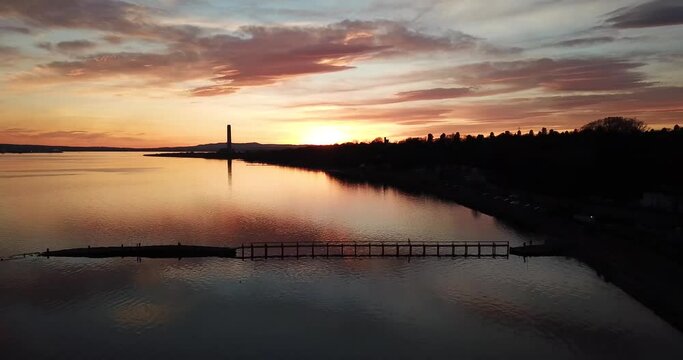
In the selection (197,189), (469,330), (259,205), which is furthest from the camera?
(197,189)

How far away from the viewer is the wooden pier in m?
41.1

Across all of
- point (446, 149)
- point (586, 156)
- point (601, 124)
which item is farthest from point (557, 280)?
point (601, 124)

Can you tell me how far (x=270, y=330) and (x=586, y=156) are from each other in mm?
51618

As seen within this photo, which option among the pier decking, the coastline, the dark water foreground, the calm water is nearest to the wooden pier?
the pier decking

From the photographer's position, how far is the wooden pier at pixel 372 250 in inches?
1619

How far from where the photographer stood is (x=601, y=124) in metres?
124

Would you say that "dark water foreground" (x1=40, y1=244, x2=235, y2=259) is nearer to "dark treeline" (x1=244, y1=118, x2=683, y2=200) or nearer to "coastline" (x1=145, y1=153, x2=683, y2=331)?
"coastline" (x1=145, y1=153, x2=683, y2=331)

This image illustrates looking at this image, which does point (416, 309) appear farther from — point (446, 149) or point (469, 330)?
point (446, 149)

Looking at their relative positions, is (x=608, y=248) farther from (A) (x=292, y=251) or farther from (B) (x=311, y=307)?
(A) (x=292, y=251)

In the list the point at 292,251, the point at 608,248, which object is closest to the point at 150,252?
the point at 292,251

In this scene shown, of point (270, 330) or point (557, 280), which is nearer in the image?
point (270, 330)

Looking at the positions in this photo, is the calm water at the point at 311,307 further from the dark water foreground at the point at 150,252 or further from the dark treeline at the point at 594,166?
the dark treeline at the point at 594,166

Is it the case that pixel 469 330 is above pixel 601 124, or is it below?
below

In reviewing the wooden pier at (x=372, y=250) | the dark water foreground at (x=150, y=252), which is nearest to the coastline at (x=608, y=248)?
the wooden pier at (x=372, y=250)
